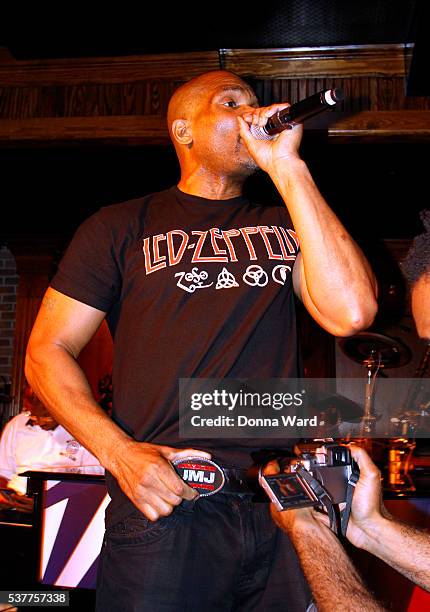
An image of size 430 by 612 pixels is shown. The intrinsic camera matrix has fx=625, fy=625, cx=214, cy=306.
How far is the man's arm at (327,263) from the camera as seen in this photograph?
1.20 meters

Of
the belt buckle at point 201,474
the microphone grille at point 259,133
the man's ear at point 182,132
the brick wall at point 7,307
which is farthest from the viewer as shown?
the brick wall at point 7,307

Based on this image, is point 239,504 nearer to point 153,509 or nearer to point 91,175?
point 153,509

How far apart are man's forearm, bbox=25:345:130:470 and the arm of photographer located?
0.98 ft

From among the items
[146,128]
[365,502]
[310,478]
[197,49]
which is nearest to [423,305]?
[365,502]

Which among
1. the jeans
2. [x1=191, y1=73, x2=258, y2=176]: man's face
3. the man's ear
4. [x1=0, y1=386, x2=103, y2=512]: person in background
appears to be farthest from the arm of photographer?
[x1=0, y1=386, x2=103, y2=512]: person in background

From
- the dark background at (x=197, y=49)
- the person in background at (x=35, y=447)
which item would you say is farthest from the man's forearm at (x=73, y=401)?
the dark background at (x=197, y=49)

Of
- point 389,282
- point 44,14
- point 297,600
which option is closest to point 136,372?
point 297,600

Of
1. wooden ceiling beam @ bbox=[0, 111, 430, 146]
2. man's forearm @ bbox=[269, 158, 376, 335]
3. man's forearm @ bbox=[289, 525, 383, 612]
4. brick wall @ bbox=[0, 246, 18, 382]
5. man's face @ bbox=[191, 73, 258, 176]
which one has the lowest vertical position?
man's forearm @ bbox=[289, 525, 383, 612]

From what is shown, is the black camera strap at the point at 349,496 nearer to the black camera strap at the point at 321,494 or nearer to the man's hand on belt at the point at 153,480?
the black camera strap at the point at 321,494

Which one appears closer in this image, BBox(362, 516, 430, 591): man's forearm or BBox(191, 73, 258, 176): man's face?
BBox(362, 516, 430, 591): man's forearm

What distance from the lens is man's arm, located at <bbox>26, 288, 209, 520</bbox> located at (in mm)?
1021

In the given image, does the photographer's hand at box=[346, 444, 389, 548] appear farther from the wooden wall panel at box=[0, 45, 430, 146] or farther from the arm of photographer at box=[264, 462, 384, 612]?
the wooden wall panel at box=[0, 45, 430, 146]

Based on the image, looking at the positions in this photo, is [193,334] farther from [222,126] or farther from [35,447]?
[35,447]

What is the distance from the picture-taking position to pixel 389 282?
533 cm
